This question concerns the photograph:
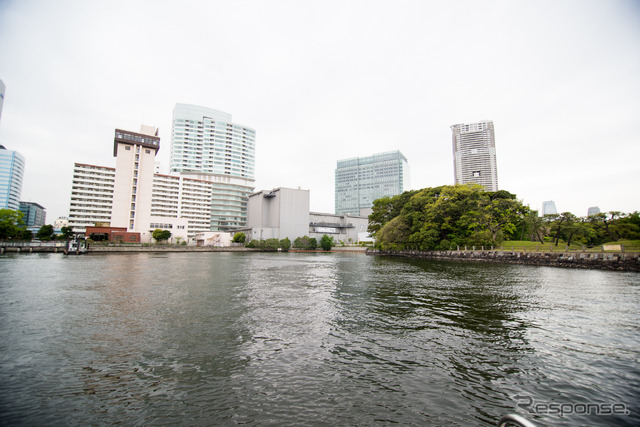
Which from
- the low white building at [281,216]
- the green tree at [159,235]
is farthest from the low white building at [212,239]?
the green tree at [159,235]

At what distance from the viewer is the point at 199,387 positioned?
6.15 m

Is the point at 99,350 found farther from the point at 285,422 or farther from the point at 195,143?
the point at 195,143

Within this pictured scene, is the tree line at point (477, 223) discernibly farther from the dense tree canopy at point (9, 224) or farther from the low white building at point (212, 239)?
the dense tree canopy at point (9, 224)

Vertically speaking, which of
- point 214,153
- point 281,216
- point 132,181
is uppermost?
point 214,153

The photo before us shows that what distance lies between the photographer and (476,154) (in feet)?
608

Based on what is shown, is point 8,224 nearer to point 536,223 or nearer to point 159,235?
point 159,235

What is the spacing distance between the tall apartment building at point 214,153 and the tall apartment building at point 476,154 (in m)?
135

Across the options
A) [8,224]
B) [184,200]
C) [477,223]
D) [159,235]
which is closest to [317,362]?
[477,223]

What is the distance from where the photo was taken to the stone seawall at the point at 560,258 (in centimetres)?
3022

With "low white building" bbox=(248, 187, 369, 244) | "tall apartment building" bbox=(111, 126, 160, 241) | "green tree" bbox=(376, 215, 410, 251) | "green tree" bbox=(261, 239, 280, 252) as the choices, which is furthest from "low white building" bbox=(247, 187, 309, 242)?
"green tree" bbox=(376, 215, 410, 251)

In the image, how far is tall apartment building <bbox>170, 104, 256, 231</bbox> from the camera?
486 feet

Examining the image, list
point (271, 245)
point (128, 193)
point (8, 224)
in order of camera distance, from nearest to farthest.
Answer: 1. point (8, 224)
2. point (128, 193)
3. point (271, 245)

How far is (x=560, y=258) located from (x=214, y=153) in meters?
157

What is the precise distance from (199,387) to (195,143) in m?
172
